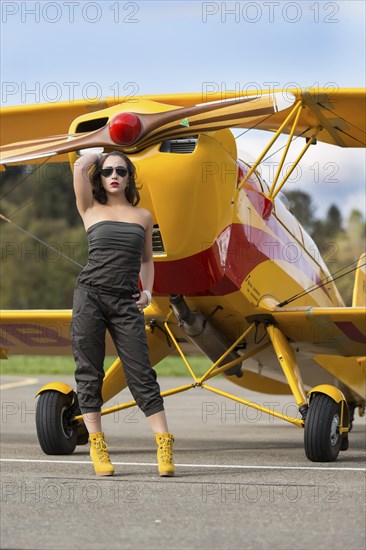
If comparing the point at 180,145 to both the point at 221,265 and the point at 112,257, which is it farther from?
the point at 112,257

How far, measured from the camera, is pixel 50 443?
738 cm

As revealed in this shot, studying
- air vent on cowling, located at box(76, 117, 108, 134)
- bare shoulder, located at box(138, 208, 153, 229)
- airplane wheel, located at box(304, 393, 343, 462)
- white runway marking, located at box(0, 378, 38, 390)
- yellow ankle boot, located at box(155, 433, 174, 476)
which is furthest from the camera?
white runway marking, located at box(0, 378, 38, 390)

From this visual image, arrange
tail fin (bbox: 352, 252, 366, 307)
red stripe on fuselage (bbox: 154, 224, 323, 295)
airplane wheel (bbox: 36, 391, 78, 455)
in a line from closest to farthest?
red stripe on fuselage (bbox: 154, 224, 323, 295) < airplane wheel (bbox: 36, 391, 78, 455) < tail fin (bbox: 352, 252, 366, 307)

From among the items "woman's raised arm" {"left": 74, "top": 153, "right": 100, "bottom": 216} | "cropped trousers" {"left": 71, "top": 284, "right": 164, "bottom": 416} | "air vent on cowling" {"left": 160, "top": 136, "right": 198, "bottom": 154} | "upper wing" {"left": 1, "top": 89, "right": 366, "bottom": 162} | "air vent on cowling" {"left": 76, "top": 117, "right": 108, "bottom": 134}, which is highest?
"upper wing" {"left": 1, "top": 89, "right": 366, "bottom": 162}

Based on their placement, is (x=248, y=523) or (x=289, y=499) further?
(x=289, y=499)

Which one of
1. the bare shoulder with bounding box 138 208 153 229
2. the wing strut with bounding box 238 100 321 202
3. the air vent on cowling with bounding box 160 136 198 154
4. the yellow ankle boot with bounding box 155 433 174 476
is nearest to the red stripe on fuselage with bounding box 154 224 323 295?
the wing strut with bounding box 238 100 321 202

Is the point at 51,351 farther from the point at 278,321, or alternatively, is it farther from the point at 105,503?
the point at 105,503

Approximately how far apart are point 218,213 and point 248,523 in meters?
3.40

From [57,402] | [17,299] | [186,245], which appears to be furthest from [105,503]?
[17,299]

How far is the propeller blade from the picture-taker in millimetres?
6379

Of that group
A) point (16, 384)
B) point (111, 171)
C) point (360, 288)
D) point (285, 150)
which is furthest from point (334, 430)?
point (16, 384)

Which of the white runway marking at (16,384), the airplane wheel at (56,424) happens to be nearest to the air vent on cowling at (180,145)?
the airplane wheel at (56,424)

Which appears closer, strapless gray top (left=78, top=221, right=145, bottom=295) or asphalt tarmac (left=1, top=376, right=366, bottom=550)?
asphalt tarmac (left=1, top=376, right=366, bottom=550)

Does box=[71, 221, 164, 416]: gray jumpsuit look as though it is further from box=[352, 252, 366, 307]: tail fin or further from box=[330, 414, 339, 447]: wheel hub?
box=[352, 252, 366, 307]: tail fin
